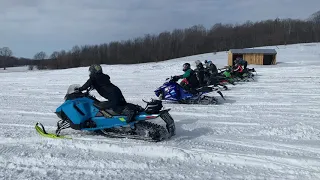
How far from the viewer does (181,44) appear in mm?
76062

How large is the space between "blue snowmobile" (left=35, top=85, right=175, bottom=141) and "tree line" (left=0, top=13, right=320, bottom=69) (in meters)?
58.5

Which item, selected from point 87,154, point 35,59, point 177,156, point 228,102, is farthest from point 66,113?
point 35,59

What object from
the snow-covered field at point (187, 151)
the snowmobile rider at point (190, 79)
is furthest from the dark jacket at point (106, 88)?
the snowmobile rider at point (190, 79)

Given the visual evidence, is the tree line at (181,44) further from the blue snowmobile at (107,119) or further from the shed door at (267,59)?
the blue snowmobile at (107,119)

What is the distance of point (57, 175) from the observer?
4035 millimetres

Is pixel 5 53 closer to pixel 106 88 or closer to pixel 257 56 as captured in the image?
pixel 257 56

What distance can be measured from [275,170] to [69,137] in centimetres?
357

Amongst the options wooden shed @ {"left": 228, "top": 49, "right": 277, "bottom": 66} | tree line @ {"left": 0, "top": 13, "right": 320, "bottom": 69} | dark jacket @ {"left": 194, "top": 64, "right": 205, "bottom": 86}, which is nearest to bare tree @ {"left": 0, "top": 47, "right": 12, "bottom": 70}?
tree line @ {"left": 0, "top": 13, "right": 320, "bottom": 69}

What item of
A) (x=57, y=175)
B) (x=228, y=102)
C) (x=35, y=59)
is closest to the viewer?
(x=57, y=175)

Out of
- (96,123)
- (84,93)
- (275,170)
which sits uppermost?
(84,93)

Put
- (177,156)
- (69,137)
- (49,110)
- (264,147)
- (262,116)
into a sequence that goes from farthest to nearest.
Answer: (49,110) → (262,116) → (69,137) → (264,147) → (177,156)

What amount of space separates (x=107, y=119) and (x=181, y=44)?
71.5 meters

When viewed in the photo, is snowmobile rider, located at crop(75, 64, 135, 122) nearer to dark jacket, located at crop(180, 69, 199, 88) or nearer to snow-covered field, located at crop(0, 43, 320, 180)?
snow-covered field, located at crop(0, 43, 320, 180)

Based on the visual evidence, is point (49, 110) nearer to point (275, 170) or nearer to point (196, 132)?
point (196, 132)
